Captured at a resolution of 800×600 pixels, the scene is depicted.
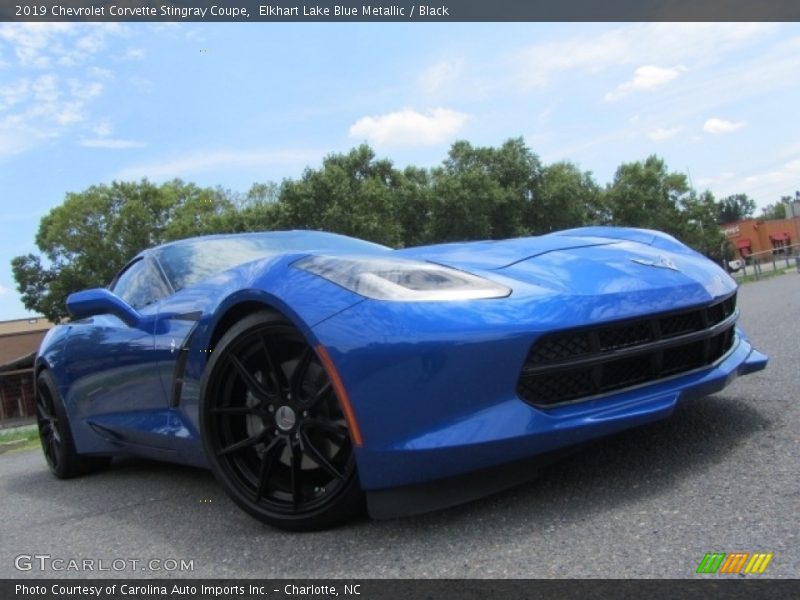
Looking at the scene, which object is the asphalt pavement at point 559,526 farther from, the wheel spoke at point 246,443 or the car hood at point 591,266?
the car hood at point 591,266

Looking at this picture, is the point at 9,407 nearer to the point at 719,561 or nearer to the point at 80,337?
the point at 80,337

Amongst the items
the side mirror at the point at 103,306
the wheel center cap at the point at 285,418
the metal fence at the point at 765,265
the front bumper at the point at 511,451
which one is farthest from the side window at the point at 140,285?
the metal fence at the point at 765,265

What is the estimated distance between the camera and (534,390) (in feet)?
6.79

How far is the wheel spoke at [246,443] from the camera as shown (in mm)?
2342

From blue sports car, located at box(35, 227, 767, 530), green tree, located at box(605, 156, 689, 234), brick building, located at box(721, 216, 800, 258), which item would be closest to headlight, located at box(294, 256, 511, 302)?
blue sports car, located at box(35, 227, 767, 530)

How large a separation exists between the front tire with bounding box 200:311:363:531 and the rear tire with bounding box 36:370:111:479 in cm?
206

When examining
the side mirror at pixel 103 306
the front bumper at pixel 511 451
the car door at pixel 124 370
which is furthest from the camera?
the side mirror at pixel 103 306

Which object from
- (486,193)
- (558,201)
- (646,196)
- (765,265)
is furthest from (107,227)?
(765,265)

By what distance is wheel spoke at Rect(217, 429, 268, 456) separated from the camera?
234 cm

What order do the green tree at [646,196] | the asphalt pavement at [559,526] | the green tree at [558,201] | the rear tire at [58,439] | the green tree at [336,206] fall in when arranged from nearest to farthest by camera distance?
1. the asphalt pavement at [559,526]
2. the rear tire at [58,439]
3. the green tree at [336,206]
4. the green tree at [558,201]
5. the green tree at [646,196]

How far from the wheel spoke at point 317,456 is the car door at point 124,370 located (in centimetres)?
94

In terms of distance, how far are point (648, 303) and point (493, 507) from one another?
81 cm

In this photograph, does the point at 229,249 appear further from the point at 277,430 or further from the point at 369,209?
the point at 369,209

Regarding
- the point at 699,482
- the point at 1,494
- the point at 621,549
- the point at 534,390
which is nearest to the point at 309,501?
the point at 534,390
